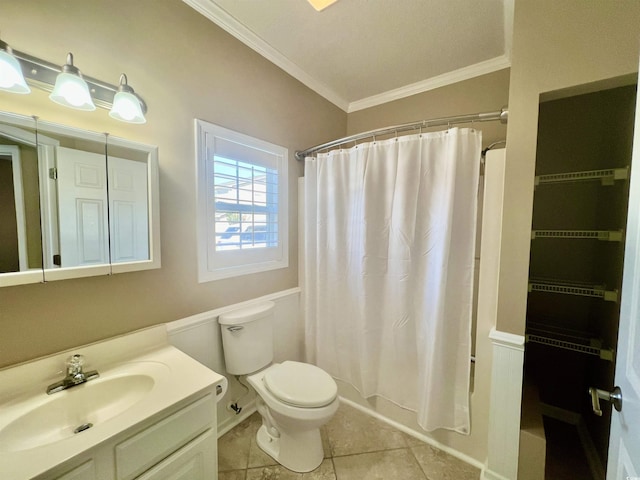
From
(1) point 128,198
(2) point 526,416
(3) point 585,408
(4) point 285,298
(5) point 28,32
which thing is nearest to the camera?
(5) point 28,32

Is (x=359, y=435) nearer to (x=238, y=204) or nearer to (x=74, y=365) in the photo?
(x=74, y=365)

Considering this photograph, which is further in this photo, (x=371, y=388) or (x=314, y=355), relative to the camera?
(x=314, y=355)

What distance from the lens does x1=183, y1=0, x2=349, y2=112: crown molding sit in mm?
1418

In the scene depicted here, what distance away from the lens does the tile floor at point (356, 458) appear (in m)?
1.38

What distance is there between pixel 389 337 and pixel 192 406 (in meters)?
1.19

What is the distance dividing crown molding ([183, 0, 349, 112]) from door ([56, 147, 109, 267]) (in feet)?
3.37

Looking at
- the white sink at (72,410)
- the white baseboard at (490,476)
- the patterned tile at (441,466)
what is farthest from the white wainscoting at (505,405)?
the white sink at (72,410)

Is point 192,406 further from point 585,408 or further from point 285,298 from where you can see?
point 585,408

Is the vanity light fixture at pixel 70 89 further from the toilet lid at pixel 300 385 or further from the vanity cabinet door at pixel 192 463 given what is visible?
the toilet lid at pixel 300 385

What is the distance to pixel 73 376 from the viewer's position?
100cm

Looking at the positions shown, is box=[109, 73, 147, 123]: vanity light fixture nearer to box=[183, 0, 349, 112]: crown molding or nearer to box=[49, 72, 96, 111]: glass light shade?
box=[49, 72, 96, 111]: glass light shade

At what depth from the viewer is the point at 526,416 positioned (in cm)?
132

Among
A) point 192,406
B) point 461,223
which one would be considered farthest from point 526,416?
point 192,406

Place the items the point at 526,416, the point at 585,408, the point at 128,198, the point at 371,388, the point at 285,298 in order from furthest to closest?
the point at 285,298 < the point at 371,388 < the point at 585,408 < the point at 526,416 < the point at 128,198
